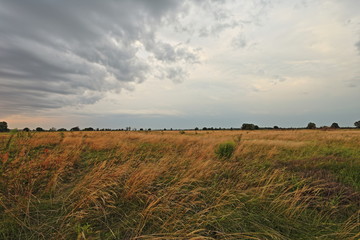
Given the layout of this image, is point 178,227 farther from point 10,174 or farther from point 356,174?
point 356,174

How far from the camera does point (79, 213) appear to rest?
2.79 meters

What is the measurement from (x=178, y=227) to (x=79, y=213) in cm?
150

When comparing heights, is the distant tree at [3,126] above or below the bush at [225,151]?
above

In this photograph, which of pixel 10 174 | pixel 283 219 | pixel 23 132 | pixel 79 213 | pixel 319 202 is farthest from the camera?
pixel 23 132

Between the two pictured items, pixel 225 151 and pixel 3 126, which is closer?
pixel 225 151

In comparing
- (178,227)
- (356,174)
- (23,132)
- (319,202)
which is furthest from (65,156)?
(356,174)

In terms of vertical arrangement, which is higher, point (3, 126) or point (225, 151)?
point (3, 126)

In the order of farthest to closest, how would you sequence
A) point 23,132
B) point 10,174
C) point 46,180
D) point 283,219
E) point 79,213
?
point 23,132
point 46,180
point 10,174
point 283,219
point 79,213

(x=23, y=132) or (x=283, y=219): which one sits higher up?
(x=23, y=132)

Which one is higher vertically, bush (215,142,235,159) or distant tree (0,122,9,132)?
distant tree (0,122,9,132)

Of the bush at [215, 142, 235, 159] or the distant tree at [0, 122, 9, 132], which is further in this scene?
the distant tree at [0, 122, 9, 132]

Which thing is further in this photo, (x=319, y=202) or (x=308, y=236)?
(x=319, y=202)

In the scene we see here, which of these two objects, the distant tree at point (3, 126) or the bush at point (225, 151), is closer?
the bush at point (225, 151)

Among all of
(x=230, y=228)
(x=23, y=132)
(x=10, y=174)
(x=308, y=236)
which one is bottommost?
(x=308, y=236)
